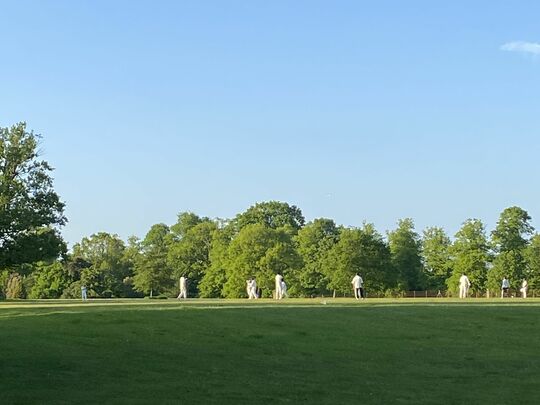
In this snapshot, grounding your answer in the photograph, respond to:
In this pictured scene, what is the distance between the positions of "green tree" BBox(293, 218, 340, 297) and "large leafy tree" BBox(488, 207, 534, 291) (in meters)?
21.7

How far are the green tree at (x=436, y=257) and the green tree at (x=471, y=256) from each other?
357 cm

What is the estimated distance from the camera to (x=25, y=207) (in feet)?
190

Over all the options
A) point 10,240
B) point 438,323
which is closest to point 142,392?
point 438,323

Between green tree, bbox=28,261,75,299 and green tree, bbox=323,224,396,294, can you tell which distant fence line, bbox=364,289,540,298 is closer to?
green tree, bbox=323,224,396,294

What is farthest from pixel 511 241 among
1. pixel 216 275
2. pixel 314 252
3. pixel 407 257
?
pixel 216 275

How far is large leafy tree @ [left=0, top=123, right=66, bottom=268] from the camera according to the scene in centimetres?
5694

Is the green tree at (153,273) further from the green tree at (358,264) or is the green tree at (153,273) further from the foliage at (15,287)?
the green tree at (358,264)

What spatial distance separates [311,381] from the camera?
20.3 meters

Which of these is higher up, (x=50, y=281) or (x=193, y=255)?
(x=193, y=255)

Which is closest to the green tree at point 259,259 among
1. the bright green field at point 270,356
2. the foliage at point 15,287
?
the foliage at point 15,287

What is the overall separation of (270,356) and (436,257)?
91.1 metres

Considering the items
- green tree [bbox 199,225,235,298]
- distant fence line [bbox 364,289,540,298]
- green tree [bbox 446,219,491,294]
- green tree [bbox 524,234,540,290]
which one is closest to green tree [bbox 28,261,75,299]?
green tree [bbox 199,225,235,298]

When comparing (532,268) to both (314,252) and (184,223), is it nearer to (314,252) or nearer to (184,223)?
(314,252)

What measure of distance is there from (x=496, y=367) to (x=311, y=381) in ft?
20.9
